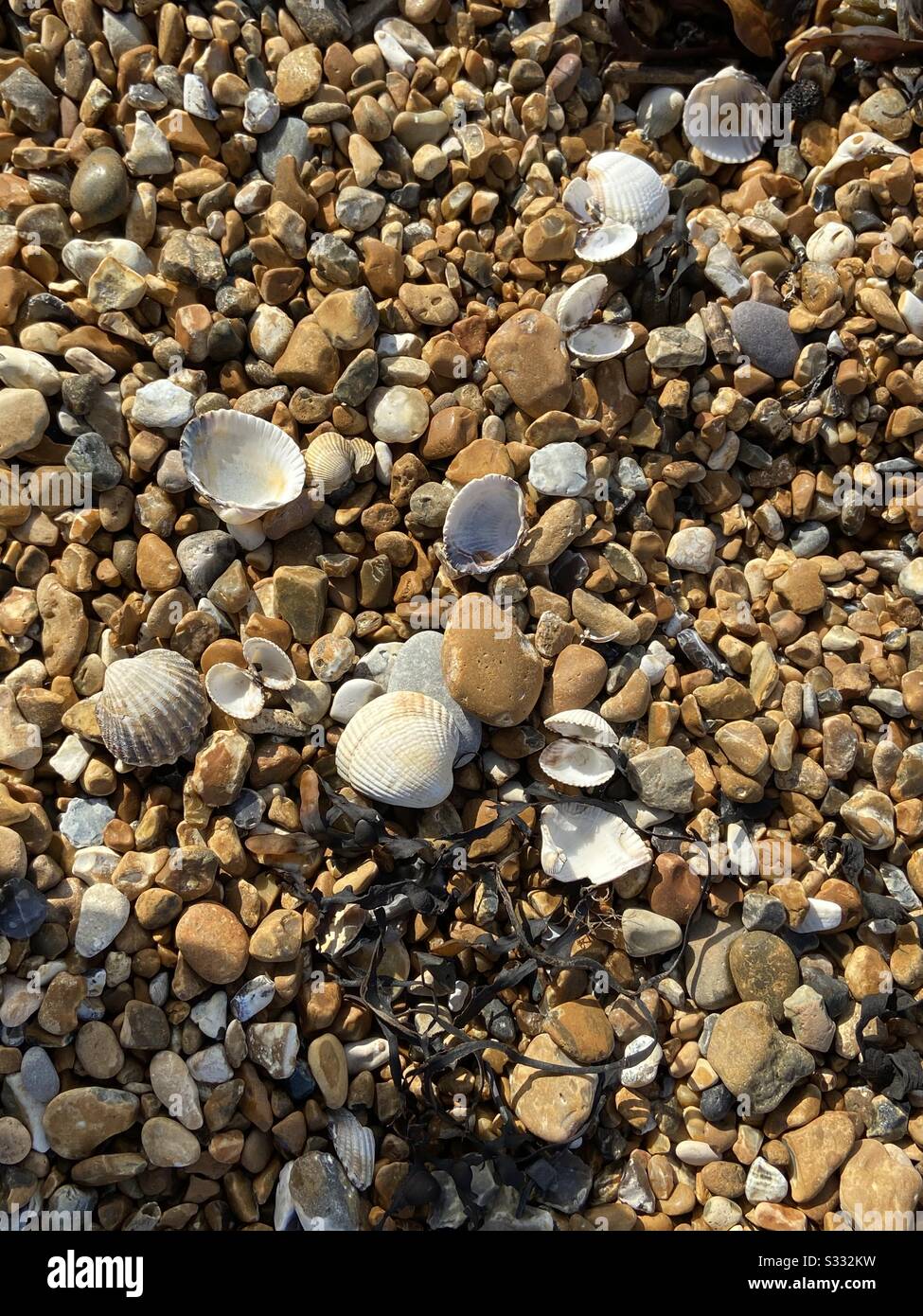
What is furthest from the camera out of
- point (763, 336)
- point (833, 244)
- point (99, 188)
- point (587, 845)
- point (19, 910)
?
point (833, 244)

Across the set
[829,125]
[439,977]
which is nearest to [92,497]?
[439,977]

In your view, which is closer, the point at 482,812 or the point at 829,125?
the point at 482,812

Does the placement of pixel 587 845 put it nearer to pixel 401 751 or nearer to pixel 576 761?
pixel 576 761

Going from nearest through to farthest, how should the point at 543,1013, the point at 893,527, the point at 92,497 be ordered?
the point at 543,1013 → the point at 92,497 → the point at 893,527

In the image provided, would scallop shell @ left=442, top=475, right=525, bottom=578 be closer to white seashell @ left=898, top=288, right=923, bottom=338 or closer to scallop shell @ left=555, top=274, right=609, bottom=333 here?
scallop shell @ left=555, top=274, right=609, bottom=333

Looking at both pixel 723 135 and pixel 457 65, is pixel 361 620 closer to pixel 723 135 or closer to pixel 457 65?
pixel 457 65

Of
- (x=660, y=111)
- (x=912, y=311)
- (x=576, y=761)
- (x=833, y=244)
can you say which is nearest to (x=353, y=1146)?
(x=576, y=761)

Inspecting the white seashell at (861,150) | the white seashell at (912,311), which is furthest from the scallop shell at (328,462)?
the white seashell at (861,150)
